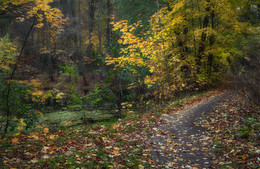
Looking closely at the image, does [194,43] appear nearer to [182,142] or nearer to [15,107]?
[182,142]

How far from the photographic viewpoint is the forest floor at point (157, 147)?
154 inches

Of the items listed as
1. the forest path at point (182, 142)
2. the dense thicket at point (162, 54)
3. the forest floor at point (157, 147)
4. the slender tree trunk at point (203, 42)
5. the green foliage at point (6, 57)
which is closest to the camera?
the forest floor at point (157, 147)

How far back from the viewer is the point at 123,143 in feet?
17.8

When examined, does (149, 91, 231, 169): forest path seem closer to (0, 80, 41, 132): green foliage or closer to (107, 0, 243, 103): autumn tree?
Answer: (107, 0, 243, 103): autumn tree

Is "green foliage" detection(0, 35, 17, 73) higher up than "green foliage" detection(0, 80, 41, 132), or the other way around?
"green foliage" detection(0, 35, 17, 73)

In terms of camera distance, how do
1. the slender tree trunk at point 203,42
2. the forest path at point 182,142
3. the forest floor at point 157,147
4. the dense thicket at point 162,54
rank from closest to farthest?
the forest floor at point 157,147 < the forest path at point 182,142 < the dense thicket at point 162,54 < the slender tree trunk at point 203,42

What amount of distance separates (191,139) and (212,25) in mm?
10102

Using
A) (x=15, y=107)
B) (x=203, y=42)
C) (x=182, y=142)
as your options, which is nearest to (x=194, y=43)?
(x=203, y=42)

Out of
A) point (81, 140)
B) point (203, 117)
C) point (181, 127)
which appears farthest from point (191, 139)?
point (81, 140)

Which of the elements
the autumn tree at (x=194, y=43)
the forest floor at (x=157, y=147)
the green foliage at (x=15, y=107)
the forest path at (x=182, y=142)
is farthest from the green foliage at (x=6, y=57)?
the forest path at (x=182, y=142)

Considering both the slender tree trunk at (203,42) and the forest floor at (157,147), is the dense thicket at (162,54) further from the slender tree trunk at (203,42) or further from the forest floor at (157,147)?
the forest floor at (157,147)

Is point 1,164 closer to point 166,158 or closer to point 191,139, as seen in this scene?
point 166,158

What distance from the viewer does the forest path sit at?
441 centimetres

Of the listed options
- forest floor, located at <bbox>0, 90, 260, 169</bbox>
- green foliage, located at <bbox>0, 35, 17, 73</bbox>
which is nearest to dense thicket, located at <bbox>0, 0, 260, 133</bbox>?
green foliage, located at <bbox>0, 35, 17, 73</bbox>
